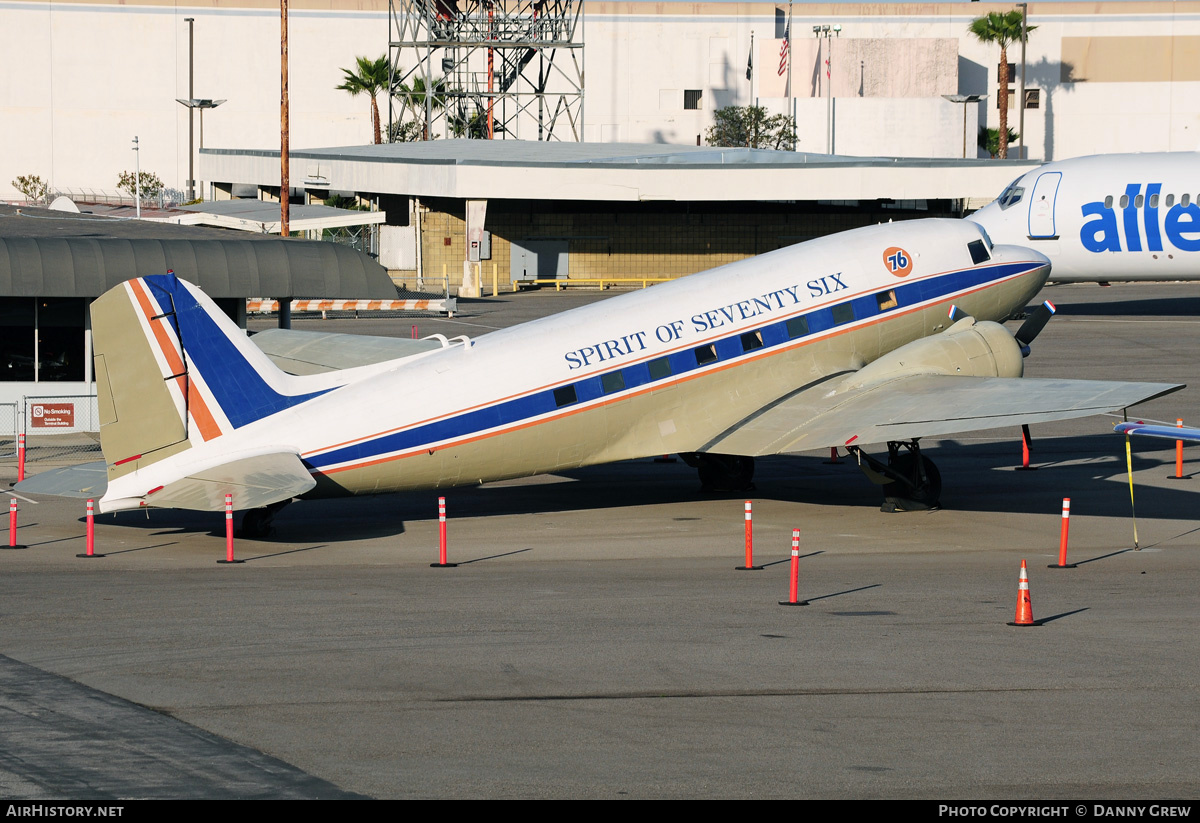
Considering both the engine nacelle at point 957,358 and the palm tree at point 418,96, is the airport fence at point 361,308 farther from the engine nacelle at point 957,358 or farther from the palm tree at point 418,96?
the palm tree at point 418,96

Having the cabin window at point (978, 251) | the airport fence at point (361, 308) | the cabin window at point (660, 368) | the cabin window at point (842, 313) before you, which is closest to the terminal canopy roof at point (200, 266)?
the cabin window at point (660, 368)

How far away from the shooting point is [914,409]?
73.5 ft

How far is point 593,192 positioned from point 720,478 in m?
43.1

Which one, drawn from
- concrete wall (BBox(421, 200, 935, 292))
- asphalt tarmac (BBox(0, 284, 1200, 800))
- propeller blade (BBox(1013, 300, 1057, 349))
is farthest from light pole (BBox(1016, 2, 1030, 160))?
asphalt tarmac (BBox(0, 284, 1200, 800))

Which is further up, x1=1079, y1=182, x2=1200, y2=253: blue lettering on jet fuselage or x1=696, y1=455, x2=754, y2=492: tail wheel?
x1=1079, y1=182, x2=1200, y2=253: blue lettering on jet fuselage

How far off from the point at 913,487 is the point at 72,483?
44.5ft

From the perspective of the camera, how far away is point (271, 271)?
33469mm

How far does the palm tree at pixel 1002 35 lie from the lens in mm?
100500

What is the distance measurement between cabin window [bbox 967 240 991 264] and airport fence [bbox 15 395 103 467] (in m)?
19.2

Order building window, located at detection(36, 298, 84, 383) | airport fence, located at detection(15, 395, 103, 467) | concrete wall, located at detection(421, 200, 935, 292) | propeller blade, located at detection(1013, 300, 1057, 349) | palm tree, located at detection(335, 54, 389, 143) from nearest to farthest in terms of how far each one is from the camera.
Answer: propeller blade, located at detection(1013, 300, 1057, 349)
airport fence, located at detection(15, 395, 103, 467)
building window, located at detection(36, 298, 84, 383)
concrete wall, located at detection(421, 200, 935, 292)
palm tree, located at detection(335, 54, 389, 143)

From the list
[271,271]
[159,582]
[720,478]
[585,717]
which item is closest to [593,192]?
[271,271]

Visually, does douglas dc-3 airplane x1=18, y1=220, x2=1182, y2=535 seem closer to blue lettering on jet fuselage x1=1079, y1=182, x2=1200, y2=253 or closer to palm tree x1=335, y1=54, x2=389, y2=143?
blue lettering on jet fuselage x1=1079, y1=182, x2=1200, y2=253

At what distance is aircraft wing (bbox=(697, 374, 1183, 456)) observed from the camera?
69.2 feet

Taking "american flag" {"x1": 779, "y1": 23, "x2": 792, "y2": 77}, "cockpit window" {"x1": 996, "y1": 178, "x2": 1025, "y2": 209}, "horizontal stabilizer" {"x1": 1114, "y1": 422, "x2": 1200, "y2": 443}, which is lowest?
"horizontal stabilizer" {"x1": 1114, "y1": 422, "x2": 1200, "y2": 443}
